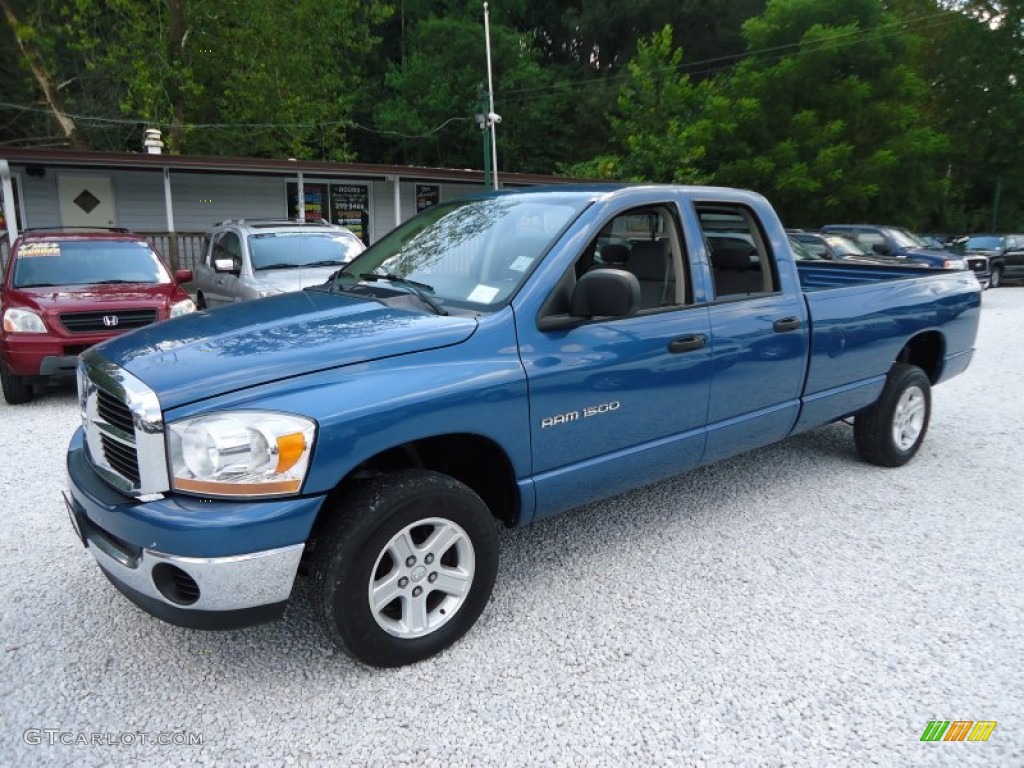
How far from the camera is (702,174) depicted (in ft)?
84.0

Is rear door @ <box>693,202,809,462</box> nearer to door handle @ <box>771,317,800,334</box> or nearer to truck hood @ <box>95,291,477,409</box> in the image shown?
door handle @ <box>771,317,800,334</box>

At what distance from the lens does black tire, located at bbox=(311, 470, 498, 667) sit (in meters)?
2.61

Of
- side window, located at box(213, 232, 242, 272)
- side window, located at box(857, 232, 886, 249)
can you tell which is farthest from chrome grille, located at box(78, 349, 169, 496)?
side window, located at box(857, 232, 886, 249)

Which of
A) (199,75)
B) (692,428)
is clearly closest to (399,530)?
(692,428)

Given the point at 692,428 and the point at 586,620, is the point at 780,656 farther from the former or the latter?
the point at 692,428

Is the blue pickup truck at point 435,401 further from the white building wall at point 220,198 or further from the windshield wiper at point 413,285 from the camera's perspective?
the white building wall at point 220,198

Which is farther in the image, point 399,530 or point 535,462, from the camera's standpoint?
point 535,462

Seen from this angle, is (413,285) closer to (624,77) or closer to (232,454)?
(232,454)

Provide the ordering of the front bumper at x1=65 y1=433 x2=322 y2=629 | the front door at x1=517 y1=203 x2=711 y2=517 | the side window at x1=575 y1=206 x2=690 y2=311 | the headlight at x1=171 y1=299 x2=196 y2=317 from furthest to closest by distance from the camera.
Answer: the headlight at x1=171 y1=299 x2=196 y2=317
the side window at x1=575 y1=206 x2=690 y2=311
the front door at x1=517 y1=203 x2=711 y2=517
the front bumper at x1=65 y1=433 x2=322 y2=629

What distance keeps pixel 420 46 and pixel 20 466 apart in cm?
3549

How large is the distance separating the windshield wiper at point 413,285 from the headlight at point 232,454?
971 millimetres

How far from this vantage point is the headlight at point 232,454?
2.42 m

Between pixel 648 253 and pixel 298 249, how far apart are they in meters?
6.51

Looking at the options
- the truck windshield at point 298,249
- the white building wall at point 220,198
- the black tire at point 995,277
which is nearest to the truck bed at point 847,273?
the truck windshield at point 298,249
